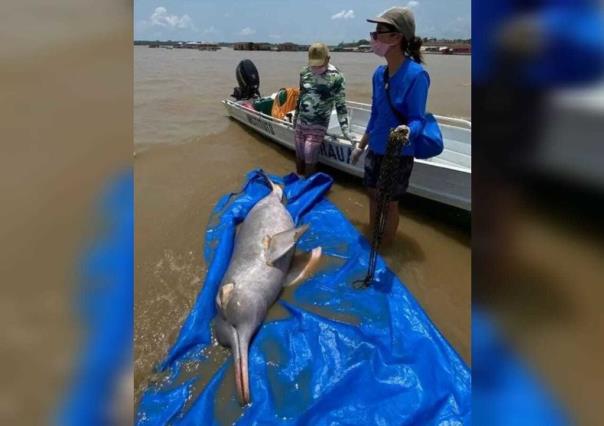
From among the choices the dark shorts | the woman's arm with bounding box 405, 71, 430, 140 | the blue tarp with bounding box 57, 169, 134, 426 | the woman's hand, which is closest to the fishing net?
the woman's hand

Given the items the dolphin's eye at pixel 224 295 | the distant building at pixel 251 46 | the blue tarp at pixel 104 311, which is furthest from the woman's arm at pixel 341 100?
the distant building at pixel 251 46

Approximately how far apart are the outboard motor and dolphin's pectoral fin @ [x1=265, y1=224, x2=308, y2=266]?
28.2ft

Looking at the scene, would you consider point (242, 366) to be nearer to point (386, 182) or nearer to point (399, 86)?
point (386, 182)

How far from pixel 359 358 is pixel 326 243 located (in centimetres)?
219

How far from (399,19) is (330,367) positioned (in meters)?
3.30

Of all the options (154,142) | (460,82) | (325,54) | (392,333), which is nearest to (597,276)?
(392,333)

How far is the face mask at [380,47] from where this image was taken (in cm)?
427

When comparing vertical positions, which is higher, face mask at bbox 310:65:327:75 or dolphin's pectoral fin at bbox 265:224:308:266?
face mask at bbox 310:65:327:75

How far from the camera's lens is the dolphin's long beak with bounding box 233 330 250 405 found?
10.9 ft

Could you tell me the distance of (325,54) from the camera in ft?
22.3

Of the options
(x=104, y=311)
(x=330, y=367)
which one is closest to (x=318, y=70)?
(x=330, y=367)

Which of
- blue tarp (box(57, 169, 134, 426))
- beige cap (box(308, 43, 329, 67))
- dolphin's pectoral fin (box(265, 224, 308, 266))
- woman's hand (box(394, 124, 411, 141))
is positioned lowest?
dolphin's pectoral fin (box(265, 224, 308, 266))

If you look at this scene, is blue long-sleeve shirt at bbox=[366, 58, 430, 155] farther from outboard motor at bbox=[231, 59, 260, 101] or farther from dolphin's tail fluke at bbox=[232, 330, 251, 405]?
outboard motor at bbox=[231, 59, 260, 101]

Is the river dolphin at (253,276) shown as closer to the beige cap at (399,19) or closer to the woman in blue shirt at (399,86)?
the woman in blue shirt at (399,86)
